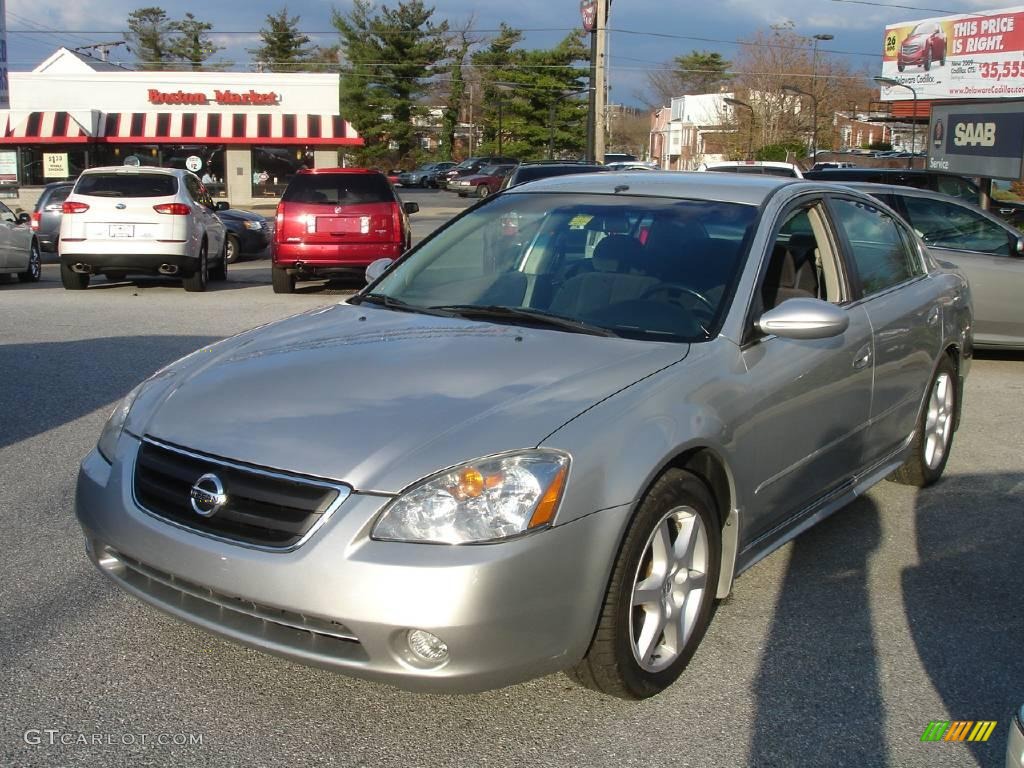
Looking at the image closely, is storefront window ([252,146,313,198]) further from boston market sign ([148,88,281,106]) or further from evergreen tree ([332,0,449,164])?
evergreen tree ([332,0,449,164])

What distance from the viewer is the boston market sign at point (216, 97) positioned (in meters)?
41.2

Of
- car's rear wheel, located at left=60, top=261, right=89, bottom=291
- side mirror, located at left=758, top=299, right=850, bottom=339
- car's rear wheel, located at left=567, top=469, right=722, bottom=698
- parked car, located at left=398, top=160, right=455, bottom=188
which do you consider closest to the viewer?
car's rear wheel, located at left=567, top=469, right=722, bottom=698

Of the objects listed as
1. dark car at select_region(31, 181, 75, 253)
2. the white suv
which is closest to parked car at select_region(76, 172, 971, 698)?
the white suv

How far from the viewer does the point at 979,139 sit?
18547mm

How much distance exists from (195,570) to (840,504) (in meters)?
2.79

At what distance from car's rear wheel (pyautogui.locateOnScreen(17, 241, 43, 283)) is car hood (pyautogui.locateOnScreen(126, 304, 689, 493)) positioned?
13.9 meters

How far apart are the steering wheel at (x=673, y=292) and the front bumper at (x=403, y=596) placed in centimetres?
126

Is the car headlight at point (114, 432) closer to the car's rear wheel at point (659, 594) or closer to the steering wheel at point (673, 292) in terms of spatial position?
the car's rear wheel at point (659, 594)

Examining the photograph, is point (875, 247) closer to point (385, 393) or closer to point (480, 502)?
point (385, 393)

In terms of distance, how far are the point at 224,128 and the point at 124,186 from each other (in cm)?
2787

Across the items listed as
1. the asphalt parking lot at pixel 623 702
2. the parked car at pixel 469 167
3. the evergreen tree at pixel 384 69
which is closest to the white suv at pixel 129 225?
the asphalt parking lot at pixel 623 702

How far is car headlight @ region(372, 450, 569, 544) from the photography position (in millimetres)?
2969

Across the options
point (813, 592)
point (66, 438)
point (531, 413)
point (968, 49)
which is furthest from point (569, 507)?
point (968, 49)

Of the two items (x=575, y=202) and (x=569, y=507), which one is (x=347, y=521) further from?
(x=575, y=202)
